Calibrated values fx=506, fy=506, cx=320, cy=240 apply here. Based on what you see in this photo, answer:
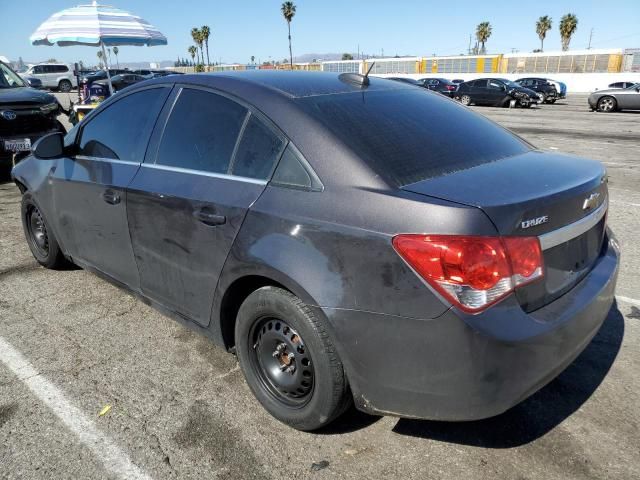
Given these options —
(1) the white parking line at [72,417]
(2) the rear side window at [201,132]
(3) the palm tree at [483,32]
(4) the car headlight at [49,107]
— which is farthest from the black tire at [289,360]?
(3) the palm tree at [483,32]

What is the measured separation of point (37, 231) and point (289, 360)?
3233mm

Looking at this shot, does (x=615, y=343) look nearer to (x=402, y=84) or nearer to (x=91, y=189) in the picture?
(x=402, y=84)

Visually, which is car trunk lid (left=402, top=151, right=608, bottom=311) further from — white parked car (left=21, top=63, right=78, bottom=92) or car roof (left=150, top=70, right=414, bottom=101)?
white parked car (left=21, top=63, right=78, bottom=92)

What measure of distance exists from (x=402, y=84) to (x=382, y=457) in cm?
222

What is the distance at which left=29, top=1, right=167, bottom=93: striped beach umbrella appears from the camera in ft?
33.4

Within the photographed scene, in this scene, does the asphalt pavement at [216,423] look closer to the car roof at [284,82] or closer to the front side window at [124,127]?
the front side window at [124,127]

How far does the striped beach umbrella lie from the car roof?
8.47m

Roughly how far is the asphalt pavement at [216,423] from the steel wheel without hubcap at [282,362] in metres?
0.18

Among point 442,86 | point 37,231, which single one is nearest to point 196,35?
point 442,86

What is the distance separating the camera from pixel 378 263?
6.38 feet

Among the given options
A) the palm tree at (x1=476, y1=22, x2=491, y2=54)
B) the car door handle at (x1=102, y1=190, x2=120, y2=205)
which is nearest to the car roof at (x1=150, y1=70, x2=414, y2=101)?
the car door handle at (x1=102, y1=190, x2=120, y2=205)

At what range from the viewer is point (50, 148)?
3.64 meters

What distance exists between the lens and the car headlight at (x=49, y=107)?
8.16m

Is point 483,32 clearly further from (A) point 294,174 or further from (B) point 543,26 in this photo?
(A) point 294,174
